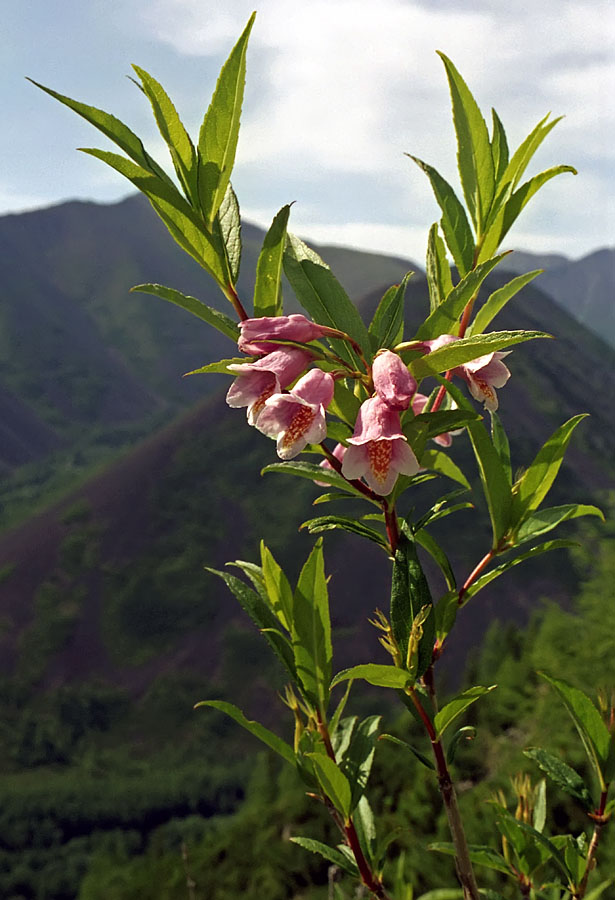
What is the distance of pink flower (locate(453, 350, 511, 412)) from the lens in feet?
2.86

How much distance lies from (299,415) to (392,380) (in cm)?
12

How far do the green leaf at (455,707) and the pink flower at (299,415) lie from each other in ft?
1.26

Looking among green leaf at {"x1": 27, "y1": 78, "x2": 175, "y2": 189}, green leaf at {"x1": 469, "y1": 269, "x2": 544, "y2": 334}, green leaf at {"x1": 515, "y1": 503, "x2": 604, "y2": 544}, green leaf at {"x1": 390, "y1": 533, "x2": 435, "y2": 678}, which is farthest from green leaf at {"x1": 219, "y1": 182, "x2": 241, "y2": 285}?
green leaf at {"x1": 515, "y1": 503, "x2": 604, "y2": 544}

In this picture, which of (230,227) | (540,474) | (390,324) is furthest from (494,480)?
(230,227)

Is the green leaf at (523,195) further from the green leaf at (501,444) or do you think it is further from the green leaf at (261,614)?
the green leaf at (261,614)

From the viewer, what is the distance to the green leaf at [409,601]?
2.89ft

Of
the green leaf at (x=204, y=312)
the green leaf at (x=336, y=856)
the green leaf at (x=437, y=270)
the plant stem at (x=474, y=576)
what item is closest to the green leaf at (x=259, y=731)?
the green leaf at (x=336, y=856)

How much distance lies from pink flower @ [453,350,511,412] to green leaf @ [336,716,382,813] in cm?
57

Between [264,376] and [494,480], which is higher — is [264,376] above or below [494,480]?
above

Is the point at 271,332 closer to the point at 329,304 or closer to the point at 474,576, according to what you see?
the point at 329,304

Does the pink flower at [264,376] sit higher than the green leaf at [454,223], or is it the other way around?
the green leaf at [454,223]

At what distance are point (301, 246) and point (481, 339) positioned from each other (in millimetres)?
382

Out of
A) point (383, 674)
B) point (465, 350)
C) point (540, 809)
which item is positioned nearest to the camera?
point (465, 350)

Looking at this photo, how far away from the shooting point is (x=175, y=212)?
88 centimetres
